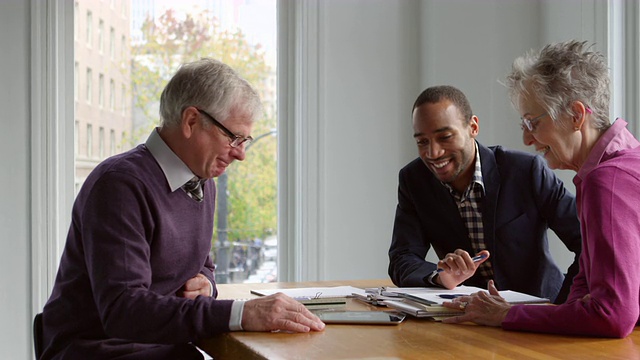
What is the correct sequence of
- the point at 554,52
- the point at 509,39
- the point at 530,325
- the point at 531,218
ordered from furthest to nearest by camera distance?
1. the point at 509,39
2. the point at 531,218
3. the point at 554,52
4. the point at 530,325

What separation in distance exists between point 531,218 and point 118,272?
4.87 feet

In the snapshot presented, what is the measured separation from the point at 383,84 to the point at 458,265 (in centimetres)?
223

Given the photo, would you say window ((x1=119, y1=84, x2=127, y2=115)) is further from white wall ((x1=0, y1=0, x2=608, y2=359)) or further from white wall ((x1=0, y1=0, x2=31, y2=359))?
white wall ((x1=0, y1=0, x2=608, y2=359))

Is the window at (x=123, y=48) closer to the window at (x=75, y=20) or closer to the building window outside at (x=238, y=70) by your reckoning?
the building window outside at (x=238, y=70)

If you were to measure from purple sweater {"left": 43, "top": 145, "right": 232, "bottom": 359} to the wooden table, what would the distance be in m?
0.12

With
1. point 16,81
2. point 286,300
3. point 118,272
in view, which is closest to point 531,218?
point 286,300

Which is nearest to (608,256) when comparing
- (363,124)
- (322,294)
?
(322,294)

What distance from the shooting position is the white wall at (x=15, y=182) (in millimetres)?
3697

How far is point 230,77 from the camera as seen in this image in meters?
2.04

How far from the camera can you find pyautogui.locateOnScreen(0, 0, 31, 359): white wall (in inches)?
146

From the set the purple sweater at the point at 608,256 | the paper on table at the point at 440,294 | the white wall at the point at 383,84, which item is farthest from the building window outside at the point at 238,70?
the purple sweater at the point at 608,256

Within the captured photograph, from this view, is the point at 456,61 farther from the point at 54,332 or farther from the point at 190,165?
the point at 54,332

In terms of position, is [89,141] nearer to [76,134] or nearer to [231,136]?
[76,134]

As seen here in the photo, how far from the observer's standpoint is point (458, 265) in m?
2.22
